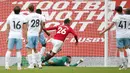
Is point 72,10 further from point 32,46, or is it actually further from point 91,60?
point 32,46

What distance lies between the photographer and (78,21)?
29.1 metres

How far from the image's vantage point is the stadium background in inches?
1130

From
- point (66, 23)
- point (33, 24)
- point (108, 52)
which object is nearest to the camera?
point (33, 24)

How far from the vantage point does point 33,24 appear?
21797 millimetres

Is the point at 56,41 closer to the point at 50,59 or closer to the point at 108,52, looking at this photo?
the point at 50,59

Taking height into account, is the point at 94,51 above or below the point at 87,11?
below

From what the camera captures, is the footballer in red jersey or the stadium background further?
the stadium background

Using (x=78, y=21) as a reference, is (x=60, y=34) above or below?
below

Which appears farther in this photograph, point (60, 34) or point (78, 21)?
point (78, 21)

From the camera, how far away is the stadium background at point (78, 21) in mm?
28703

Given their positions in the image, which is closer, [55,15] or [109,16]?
[109,16]

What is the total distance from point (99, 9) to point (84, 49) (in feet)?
6.22

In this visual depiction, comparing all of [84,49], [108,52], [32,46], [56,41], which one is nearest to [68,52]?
[84,49]

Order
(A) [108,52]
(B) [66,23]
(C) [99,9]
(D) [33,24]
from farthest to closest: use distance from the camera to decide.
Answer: (C) [99,9] → (A) [108,52] → (B) [66,23] → (D) [33,24]
